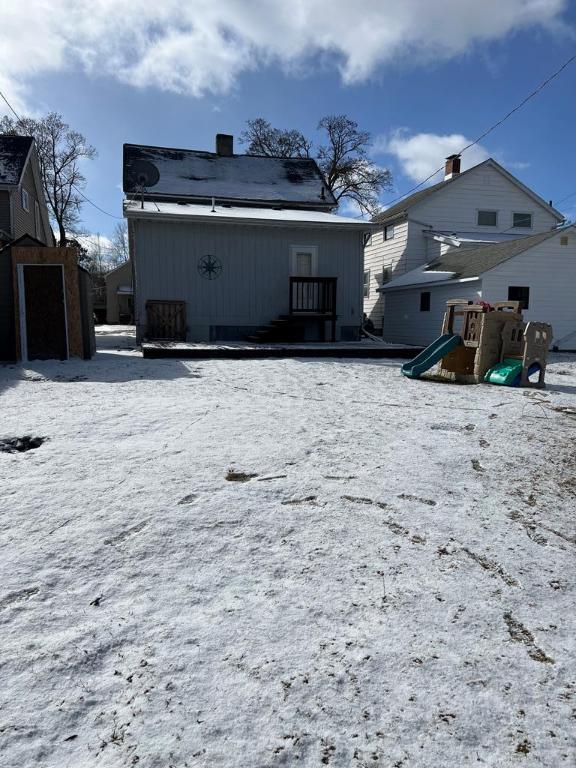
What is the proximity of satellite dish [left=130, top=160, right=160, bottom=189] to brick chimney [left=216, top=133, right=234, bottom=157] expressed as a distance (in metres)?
3.35

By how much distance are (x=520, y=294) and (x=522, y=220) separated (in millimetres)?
8717

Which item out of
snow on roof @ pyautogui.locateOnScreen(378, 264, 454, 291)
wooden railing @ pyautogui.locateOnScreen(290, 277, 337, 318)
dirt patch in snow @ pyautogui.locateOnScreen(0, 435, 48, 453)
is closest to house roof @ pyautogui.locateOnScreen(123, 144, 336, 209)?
snow on roof @ pyautogui.locateOnScreen(378, 264, 454, 291)

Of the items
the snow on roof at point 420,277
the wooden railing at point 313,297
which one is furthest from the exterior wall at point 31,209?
the snow on roof at point 420,277

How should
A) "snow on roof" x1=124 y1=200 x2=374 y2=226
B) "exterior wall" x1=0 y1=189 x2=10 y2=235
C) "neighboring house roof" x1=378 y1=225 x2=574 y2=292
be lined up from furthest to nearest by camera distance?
"exterior wall" x1=0 y1=189 x2=10 y2=235 → "neighboring house roof" x1=378 y1=225 x2=574 y2=292 → "snow on roof" x1=124 y1=200 x2=374 y2=226

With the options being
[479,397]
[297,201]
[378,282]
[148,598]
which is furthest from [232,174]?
[148,598]

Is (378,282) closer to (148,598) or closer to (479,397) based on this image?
(479,397)

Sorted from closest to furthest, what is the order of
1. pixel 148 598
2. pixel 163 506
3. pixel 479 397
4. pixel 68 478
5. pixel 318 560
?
pixel 148 598 < pixel 318 560 < pixel 163 506 < pixel 68 478 < pixel 479 397

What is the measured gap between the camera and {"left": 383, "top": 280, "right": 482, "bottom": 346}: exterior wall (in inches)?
638

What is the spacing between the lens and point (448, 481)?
3357 mm

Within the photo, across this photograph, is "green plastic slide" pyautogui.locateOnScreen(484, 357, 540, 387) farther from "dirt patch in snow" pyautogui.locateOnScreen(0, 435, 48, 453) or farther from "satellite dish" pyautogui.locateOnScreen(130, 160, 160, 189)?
"satellite dish" pyautogui.locateOnScreen(130, 160, 160, 189)

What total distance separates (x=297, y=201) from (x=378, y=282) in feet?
21.9

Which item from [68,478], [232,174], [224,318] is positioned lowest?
[68,478]

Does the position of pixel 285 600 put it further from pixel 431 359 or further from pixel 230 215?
pixel 230 215

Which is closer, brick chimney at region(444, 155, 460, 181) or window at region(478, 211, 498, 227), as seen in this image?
window at region(478, 211, 498, 227)
